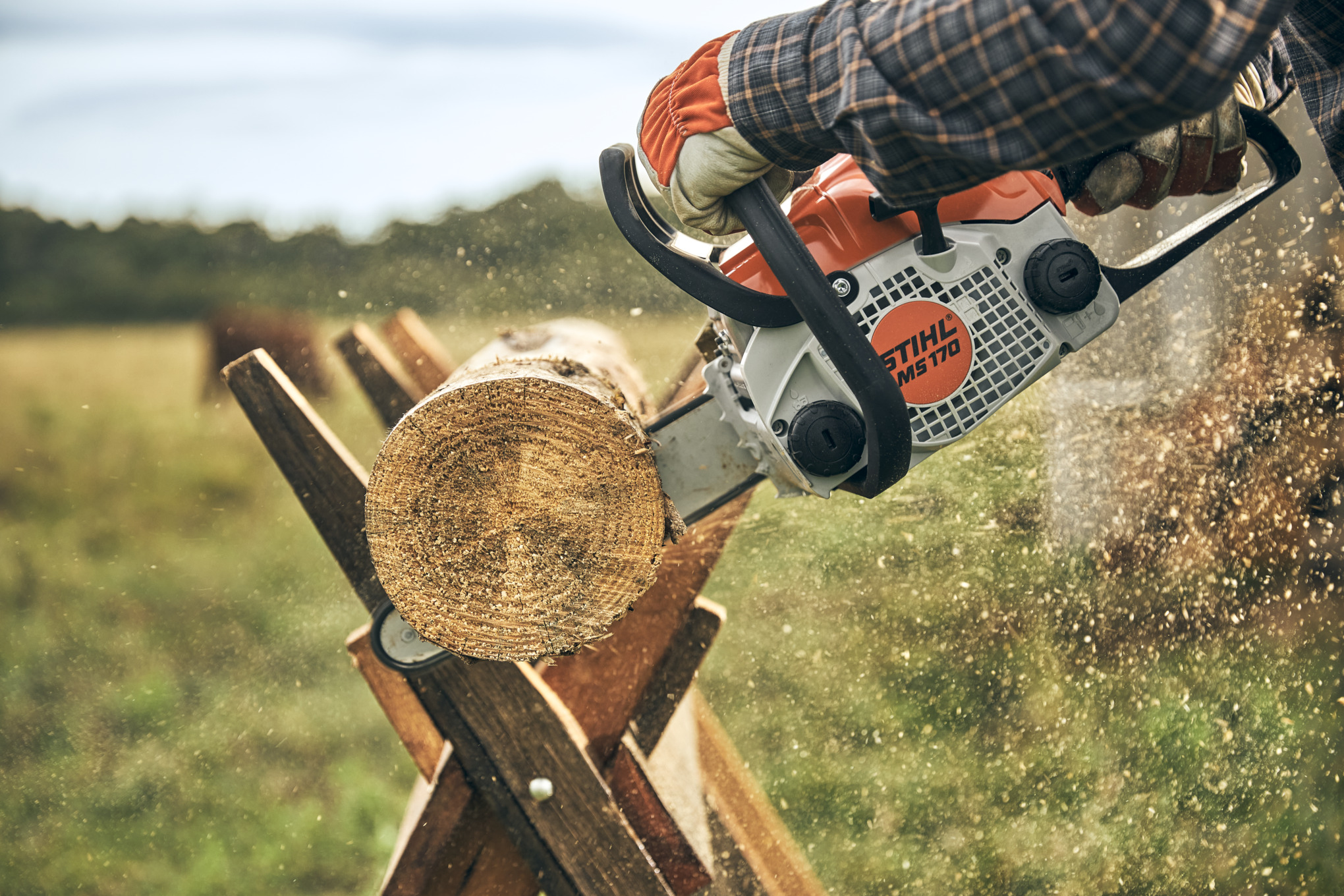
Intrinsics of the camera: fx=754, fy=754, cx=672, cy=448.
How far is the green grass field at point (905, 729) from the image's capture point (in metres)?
2.27

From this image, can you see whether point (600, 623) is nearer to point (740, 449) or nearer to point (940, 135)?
point (740, 449)

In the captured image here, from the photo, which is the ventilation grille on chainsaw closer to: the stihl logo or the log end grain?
the stihl logo

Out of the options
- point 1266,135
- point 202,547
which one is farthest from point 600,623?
point 202,547

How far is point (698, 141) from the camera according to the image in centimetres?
100

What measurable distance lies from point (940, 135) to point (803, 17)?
0.82 ft

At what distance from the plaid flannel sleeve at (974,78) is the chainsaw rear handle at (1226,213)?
0.44 meters

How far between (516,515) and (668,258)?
1.37ft

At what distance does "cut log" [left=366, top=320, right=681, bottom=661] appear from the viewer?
40.5 inches

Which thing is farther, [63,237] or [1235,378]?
[63,237]

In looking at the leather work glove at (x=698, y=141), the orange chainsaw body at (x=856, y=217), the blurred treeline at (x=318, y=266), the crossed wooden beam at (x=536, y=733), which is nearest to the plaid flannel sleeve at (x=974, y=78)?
the leather work glove at (x=698, y=141)

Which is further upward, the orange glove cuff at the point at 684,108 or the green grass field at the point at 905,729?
the orange glove cuff at the point at 684,108

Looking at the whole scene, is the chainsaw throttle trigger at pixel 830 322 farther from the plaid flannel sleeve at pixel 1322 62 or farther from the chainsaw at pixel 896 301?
the plaid flannel sleeve at pixel 1322 62

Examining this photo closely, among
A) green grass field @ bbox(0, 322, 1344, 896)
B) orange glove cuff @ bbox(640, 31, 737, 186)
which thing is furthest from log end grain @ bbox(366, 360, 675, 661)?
green grass field @ bbox(0, 322, 1344, 896)

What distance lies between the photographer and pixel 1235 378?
2.19 meters
